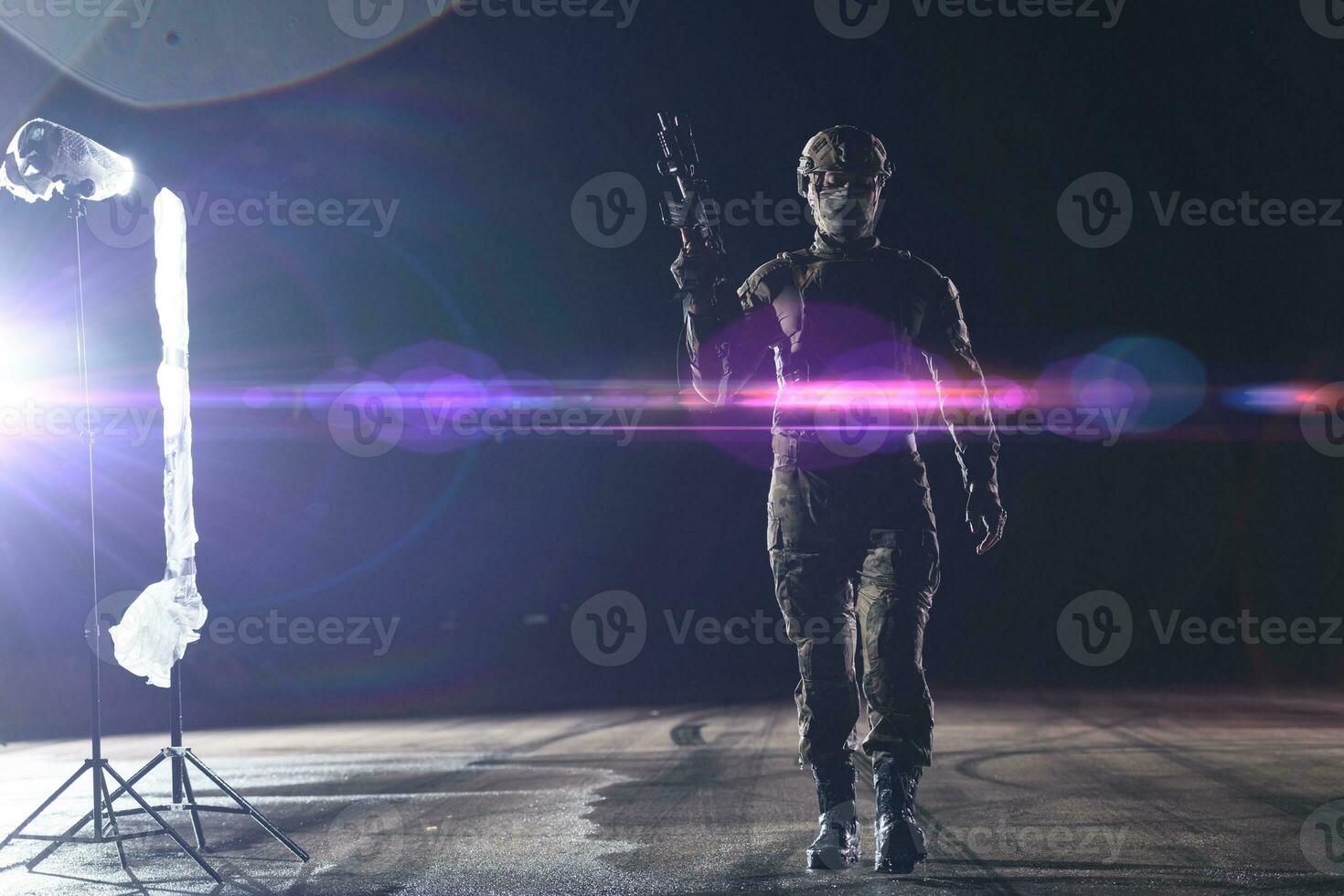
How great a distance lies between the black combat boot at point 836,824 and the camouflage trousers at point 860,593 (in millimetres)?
52

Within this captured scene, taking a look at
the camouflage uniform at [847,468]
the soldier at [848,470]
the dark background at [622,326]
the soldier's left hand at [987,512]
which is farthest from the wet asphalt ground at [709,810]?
the dark background at [622,326]

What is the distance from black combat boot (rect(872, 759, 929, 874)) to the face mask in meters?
1.97

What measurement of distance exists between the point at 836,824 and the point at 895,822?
230 millimetres

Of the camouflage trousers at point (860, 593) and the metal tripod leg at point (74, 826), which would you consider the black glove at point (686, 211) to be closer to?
the camouflage trousers at point (860, 593)

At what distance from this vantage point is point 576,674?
13.2 meters

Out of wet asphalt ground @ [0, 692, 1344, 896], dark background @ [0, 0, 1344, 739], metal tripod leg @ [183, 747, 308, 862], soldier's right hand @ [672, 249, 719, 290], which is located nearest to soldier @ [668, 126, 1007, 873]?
soldier's right hand @ [672, 249, 719, 290]

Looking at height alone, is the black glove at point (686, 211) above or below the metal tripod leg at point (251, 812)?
above

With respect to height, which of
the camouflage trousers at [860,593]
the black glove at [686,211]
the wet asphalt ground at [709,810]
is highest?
the black glove at [686,211]

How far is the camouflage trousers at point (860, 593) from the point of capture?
12.8 ft

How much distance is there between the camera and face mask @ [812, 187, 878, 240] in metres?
4.08

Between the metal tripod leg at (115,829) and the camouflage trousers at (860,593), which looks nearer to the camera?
the camouflage trousers at (860,593)

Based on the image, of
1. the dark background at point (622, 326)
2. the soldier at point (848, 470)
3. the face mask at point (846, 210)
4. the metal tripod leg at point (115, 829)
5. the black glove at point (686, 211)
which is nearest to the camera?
the black glove at point (686, 211)

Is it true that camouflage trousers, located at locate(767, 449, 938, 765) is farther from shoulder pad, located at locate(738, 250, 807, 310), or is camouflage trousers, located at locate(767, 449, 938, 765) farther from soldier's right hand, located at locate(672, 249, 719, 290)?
soldier's right hand, located at locate(672, 249, 719, 290)

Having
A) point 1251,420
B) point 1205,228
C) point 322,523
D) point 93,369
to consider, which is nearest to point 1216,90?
point 1205,228
